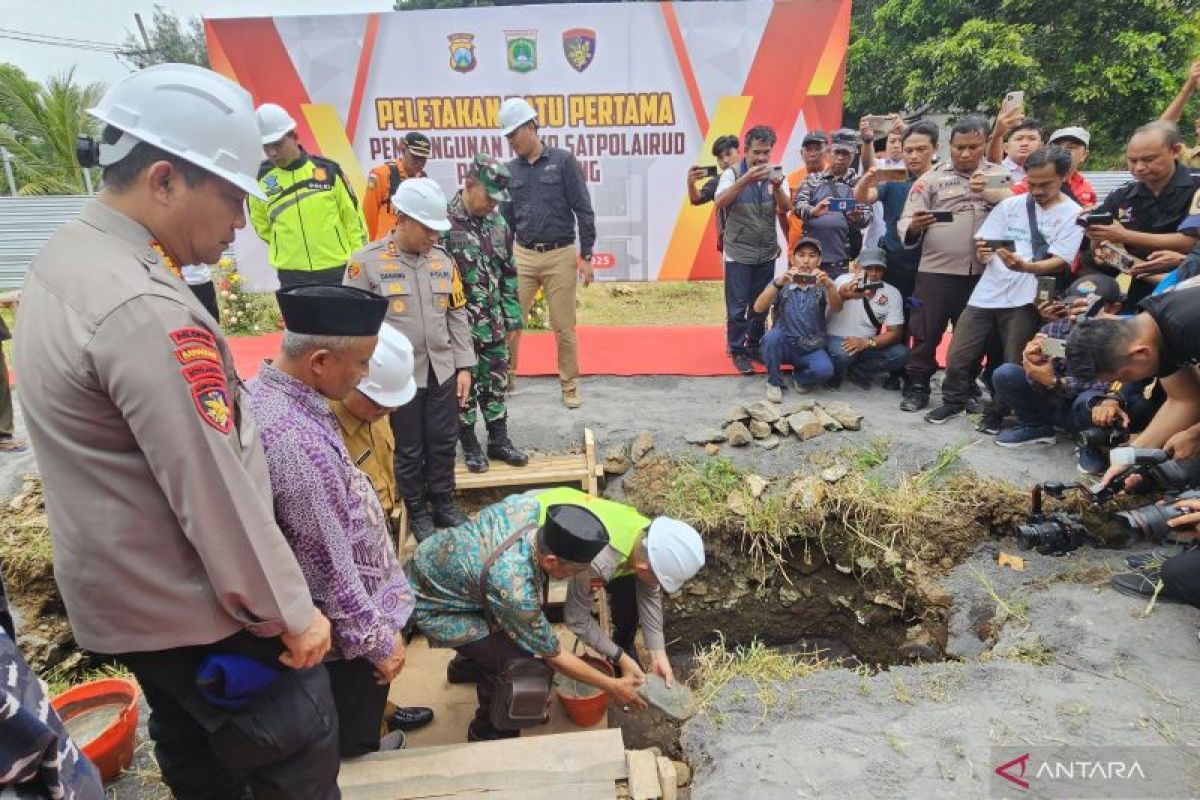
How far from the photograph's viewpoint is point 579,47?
7.62m

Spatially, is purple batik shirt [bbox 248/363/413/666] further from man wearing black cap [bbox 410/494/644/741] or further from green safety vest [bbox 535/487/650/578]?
green safety vest [bbox 535/487/650/578]

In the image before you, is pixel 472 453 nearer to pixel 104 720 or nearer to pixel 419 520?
pixel 419 520

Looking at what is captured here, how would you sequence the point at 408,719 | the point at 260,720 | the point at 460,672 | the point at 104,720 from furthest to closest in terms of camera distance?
the point at 460,672
the point at 408,719
the point at 104,720
the point at 260,720

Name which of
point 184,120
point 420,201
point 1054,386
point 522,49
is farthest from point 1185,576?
point 522,49

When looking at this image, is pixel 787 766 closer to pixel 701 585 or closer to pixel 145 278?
pixel 701 585

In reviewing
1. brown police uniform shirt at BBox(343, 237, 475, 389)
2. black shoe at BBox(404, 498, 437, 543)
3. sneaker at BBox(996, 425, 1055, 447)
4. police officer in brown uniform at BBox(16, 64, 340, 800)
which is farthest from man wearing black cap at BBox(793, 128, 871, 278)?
police officer in brown uniform at BBox(16, 64, 340, 800)

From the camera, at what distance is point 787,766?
242 centimetres

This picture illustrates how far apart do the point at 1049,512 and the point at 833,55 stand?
583cm

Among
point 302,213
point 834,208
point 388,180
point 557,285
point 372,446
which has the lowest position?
point 372,446

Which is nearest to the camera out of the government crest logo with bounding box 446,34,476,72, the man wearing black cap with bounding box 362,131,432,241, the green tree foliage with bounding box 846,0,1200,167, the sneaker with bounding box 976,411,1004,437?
the sneaker with bounding box 976,411,1004,437

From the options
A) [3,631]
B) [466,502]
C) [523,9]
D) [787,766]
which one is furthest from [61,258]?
[523,9]

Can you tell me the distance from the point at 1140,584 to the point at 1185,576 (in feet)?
0.87

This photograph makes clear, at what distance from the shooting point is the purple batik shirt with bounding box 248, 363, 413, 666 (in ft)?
5.60

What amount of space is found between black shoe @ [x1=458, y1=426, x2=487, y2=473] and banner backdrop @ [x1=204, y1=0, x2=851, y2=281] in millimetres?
4685
